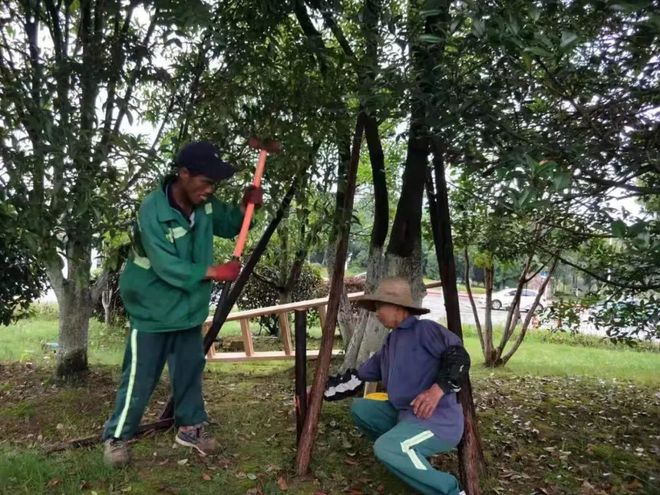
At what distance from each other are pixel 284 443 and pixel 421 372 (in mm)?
1290

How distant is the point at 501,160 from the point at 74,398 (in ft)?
13.7

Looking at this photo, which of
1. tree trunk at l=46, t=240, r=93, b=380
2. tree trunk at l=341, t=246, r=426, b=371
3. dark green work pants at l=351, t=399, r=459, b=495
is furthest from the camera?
tree trunk at l=46, t=240, r=93, b=380

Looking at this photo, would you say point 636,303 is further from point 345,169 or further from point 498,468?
point 345,169

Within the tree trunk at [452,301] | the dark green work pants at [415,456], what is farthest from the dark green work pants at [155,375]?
the tree trunk at [452,301]

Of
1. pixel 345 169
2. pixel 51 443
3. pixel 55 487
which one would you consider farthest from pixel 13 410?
pixel 345 169

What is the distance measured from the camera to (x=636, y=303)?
6.26 m

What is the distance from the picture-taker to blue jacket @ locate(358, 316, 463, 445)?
332cm

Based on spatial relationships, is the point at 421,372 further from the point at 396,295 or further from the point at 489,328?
the point at 489,328

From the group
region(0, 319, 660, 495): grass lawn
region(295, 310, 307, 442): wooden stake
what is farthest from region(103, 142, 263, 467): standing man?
region(295, 310, 307, 442): wooden stake

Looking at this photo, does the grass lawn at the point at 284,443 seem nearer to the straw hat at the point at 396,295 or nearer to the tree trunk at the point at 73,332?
the tree trunk at the point at 73,332

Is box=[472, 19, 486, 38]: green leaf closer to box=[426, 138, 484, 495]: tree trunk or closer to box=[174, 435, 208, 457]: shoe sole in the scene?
box=[426, 138, 484, 495]: tree trunk

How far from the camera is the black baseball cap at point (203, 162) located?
3453 millimetres

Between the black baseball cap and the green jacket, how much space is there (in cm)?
24

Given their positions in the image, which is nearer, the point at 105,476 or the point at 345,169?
the point at 105,476
